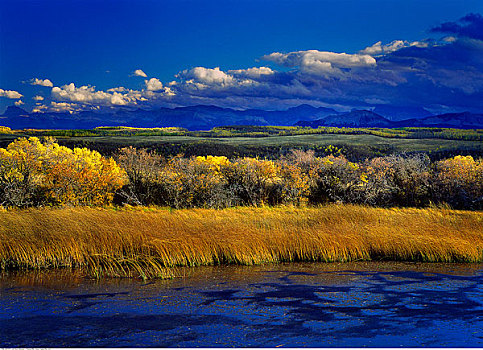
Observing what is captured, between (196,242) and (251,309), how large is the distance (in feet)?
14.4

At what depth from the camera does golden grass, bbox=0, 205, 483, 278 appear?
1224 cm

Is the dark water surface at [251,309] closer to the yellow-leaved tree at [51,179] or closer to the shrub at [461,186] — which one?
the yellow-leaved tree at [51,179]

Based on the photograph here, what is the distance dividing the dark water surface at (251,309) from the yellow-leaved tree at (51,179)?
1079cm

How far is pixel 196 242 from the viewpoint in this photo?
43.0ft

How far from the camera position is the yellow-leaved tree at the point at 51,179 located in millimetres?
21438

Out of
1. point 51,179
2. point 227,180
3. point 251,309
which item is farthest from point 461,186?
point 51,179

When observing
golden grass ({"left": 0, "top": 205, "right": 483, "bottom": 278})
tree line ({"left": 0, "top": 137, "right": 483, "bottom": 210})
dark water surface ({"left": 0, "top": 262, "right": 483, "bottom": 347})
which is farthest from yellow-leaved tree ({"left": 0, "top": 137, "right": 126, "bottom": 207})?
dark water surface ({"left": 0, "top": 262, "right": 483, "bottom": 347})

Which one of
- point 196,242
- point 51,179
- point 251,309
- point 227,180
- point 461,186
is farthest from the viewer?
point 227,180

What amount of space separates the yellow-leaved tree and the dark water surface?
35.4 ft

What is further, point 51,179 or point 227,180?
point 227,180

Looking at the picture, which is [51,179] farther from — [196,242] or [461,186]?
[461,186]

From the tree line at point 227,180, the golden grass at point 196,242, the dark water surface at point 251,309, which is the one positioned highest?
the tree line at point 227,180

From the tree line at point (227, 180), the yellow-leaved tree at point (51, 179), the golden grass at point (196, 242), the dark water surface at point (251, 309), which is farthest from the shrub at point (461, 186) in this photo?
the yellow-leaved tree at point (51, 179)

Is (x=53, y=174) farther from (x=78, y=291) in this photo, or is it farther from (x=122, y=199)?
(x=78, y=291)
